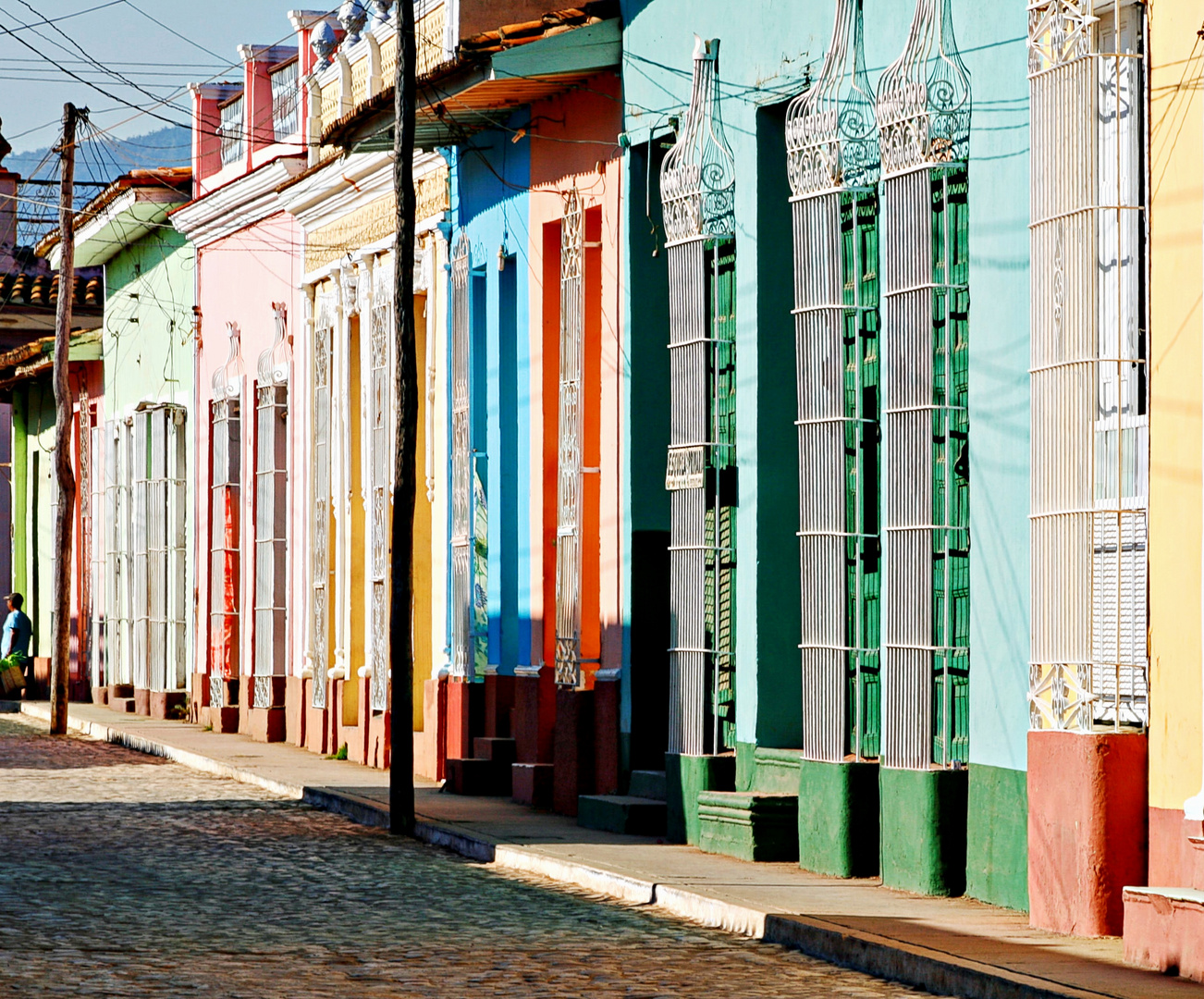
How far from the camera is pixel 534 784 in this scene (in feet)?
54.5

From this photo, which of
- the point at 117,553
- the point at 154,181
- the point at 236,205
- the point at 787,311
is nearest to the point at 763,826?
the point at 787,311

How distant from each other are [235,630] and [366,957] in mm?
17144

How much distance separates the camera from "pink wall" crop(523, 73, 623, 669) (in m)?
15.6

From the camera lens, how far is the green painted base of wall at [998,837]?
10406mm

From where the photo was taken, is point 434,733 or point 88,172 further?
point 88,172

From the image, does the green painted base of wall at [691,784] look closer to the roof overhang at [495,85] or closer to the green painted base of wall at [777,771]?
the green painted base of wall at [777,771]

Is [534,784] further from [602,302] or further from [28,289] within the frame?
[28,289]

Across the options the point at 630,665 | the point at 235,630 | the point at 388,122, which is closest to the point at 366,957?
the point at 630,665

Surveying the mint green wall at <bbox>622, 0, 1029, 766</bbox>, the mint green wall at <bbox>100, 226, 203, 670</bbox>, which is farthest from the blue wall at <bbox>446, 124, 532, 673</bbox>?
the mint green wall at <bbox>100, 226, 203, 670</bbox>

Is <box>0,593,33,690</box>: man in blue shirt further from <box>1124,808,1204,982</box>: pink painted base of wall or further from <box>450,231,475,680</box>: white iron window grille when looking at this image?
<box>1124,808,1204,982</box>: pink painted base of wall

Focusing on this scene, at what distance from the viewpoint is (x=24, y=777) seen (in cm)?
2006

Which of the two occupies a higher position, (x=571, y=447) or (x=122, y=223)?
(x=122, y=223)

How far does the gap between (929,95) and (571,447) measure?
543cm

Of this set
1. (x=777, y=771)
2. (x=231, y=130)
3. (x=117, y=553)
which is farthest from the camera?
(x=117, y=553)
